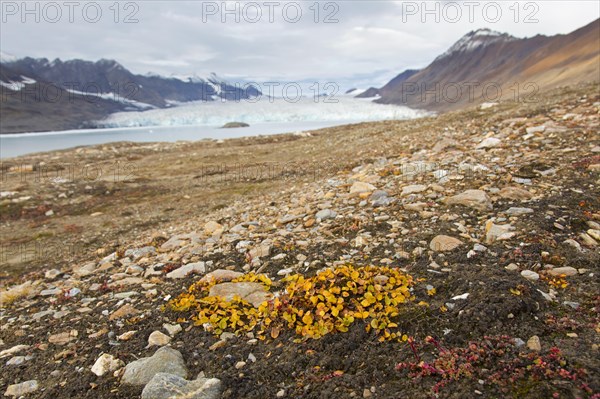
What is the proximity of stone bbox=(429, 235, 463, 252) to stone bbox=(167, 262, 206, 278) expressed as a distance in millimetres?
3462

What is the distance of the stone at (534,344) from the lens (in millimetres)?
3256

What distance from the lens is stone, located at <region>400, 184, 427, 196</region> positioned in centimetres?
782

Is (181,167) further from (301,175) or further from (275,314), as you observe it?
(275,314)

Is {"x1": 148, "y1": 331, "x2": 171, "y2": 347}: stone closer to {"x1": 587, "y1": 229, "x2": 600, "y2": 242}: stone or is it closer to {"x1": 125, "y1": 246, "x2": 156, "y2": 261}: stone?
{"x1": 125, "y1": 246, "x2": 156, "y2": 261}: stone

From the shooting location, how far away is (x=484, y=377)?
10.0 ft

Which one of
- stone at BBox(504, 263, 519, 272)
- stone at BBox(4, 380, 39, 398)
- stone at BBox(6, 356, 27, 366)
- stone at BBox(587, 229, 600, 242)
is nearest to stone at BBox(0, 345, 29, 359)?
stone at BBox(6, 356, 27, 366)

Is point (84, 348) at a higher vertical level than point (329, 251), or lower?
lower

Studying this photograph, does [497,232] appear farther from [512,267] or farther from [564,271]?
[564,271]

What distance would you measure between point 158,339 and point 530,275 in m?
4.26

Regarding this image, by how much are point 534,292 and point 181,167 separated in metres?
18.7

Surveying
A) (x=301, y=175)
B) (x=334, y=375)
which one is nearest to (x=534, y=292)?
(x=334, y=375)

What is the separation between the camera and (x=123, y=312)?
5.01 metres

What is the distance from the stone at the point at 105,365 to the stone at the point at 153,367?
0.20m

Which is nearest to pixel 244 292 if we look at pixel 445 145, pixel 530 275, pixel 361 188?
pixel 530 275
